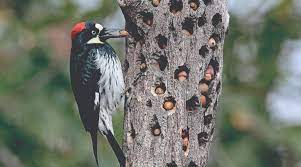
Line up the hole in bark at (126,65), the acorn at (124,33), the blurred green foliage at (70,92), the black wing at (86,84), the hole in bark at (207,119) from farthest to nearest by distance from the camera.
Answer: the blurred green foliage at (70,92)
the black wing at (86,84)
the hole in bark at (126,65)
the acorn at (124,33)
the hole in bark at (207,119)

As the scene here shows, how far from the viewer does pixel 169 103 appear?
694 centimetres

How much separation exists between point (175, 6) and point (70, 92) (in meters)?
2.98

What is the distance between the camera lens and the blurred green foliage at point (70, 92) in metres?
9.62

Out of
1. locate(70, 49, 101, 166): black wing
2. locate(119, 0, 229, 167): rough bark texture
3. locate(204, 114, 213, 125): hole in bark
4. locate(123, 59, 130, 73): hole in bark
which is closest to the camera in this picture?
locate(119, 0, 229, 167): rough bark texture

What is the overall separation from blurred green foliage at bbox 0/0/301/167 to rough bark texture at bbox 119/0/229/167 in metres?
2.04

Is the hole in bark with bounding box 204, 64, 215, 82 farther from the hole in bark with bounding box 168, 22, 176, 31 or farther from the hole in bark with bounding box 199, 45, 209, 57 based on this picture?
the hole in bark with bounding box 168, 22, 176, 31

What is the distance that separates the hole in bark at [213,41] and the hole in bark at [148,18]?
15.9 inches

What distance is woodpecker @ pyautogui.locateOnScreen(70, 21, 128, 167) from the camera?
7.66 meters

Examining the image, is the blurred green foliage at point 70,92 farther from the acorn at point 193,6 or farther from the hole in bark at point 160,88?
the acorn at point 193,6

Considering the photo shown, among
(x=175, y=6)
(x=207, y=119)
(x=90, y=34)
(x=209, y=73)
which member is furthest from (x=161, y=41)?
(x=90, y=34)

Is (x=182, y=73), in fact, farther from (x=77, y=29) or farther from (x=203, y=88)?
(x=77, y=29)

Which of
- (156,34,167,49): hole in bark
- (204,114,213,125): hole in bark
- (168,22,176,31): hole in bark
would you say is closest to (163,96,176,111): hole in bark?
(204,114,213,125): hole in bark

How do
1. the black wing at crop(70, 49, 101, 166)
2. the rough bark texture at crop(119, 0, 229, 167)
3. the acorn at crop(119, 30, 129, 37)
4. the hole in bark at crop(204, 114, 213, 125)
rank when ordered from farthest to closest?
1. the black wing at crop(70, 49, 101, 166)
2. the acorn at crop(119, 30, 129, 37)
3. the hole in bark at crop(204, 114, 213, 125)
4. the rough bark texture at crop(119, 0, 229, 167)

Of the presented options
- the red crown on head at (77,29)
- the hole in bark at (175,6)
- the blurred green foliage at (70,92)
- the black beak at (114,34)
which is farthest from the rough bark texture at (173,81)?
the blurred green foliage at (70,92)
